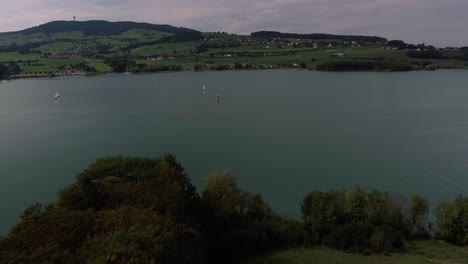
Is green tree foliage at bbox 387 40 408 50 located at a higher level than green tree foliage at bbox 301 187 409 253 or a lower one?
higher

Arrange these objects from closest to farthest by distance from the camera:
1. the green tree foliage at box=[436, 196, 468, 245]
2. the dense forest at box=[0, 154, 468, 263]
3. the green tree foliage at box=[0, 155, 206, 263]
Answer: the green tree foliage at box=[0, 155, 206, 263], the dense forest at box=[0, 154, 468, 263], the green tree foliage at box=[436, 196, 468, 245]

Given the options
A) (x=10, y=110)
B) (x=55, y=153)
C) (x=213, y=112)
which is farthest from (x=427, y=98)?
(x=10, y=110)

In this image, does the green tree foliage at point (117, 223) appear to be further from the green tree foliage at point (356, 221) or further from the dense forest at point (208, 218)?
the green tree foliage at point (356, 221)

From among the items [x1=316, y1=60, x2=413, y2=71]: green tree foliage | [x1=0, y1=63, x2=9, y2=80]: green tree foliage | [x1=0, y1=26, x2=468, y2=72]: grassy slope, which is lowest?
[x1=0, y1=63, x2=9, y2=80]: green tree foliage

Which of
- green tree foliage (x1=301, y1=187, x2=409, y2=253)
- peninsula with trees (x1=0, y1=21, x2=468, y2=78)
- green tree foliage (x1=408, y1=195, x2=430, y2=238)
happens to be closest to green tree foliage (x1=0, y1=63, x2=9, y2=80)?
peninsula with trees (x1=0, y1=21, x2=468, y2=78)

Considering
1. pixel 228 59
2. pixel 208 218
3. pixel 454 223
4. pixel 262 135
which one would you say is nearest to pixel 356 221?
pixel 454 223

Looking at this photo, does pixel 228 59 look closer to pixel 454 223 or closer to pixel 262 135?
pixel 262 135

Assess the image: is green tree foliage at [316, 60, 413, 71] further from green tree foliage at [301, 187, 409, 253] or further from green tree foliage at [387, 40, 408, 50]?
green tree foliage at [301, 187, 409, 253]

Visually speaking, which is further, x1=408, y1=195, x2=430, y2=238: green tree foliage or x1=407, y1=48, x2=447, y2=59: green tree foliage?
x1=407, y1=48, x2=447, y2=59: green tree foliage
